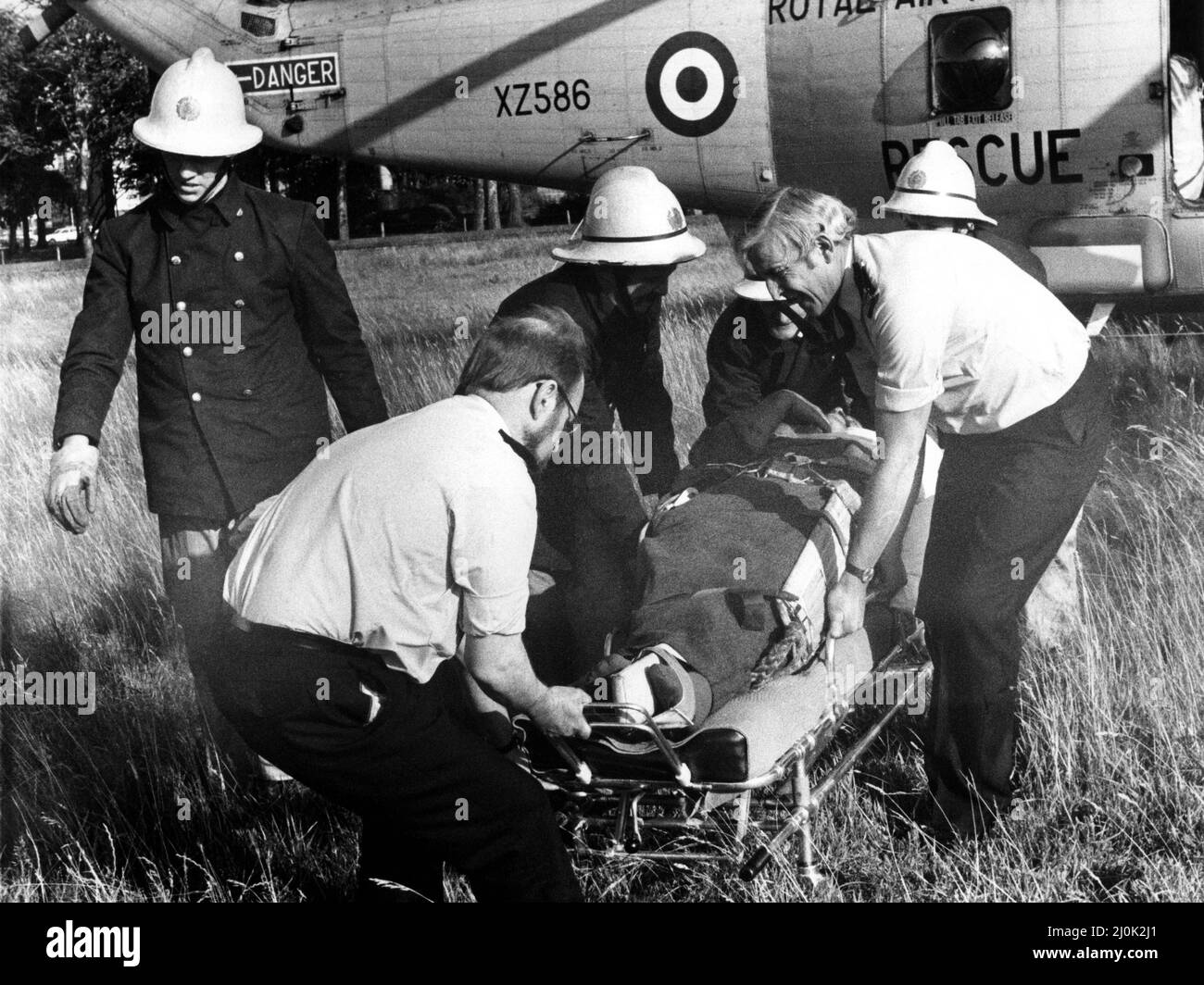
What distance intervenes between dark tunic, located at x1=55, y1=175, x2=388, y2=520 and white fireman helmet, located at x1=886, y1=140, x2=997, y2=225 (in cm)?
184

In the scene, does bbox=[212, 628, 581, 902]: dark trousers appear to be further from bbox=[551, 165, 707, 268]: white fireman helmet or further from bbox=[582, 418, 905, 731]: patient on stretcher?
bbox=[551, 165, 707, 268]: white fireman helmet

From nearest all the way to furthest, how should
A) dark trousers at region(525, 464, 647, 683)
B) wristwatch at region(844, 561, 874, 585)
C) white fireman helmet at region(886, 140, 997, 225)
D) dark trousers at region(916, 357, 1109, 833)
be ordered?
wristwatch at region(844, 561, 874, 585)
dark trousers at region(916, 357, 1109, 833)
dark trousers at region(525, 464, 647, 683)
white fireman helmet at region(886, 140, 997, 225)

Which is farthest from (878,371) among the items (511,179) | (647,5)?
(511,179)

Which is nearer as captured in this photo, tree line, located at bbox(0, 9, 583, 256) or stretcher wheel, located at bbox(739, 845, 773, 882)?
stretcher wheel, located at bbox(739, 845, 773, 882)

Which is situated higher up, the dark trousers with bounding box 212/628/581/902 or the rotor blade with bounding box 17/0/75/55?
the rotor blade with bounding box 17/0/75/55

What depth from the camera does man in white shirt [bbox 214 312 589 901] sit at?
2.06 m

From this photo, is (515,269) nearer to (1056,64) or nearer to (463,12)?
(463,12)

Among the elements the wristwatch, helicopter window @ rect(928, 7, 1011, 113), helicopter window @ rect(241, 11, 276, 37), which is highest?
helicopter window @ rect(241, 11, 276, 37)

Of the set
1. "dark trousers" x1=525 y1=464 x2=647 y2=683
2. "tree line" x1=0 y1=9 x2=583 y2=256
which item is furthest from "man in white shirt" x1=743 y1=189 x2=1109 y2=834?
"tree line" x1=0 y1=9 x2=583 y2=256

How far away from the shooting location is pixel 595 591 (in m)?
3.11

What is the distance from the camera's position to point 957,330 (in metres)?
2.69

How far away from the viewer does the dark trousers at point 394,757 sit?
210 cm

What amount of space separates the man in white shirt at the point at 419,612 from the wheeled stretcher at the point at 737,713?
216 millimetres
